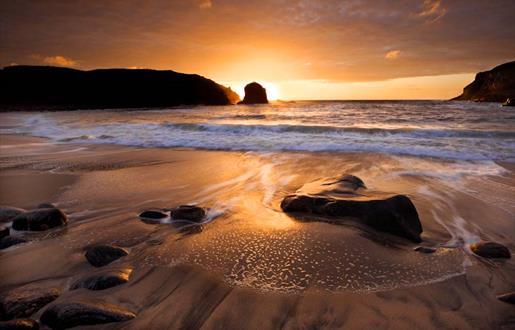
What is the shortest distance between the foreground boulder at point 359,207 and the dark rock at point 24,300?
9.32ft

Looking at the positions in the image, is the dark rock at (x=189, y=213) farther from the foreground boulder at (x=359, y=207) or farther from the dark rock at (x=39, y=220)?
the dark rock at (x=39, y=220)

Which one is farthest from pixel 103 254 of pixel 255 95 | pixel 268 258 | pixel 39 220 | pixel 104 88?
pixel 104 88

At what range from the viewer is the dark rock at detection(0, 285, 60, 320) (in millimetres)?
2164

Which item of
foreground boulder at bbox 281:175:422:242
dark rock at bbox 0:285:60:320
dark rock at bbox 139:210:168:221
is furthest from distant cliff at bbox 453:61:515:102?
dark rock at bbox 0:285:60:320

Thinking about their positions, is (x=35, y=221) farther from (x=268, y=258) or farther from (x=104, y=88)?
(x=104, y=88)

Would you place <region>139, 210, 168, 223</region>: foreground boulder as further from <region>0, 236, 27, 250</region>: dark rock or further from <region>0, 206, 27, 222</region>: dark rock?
<region>0, 206, 27, 222</region>: dark rock

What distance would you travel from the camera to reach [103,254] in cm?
302

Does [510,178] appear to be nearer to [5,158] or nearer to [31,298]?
[31,298]

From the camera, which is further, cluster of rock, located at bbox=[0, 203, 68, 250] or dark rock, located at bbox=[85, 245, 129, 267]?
cluster of rock, located at bbox=[0, 203, 68, 250]

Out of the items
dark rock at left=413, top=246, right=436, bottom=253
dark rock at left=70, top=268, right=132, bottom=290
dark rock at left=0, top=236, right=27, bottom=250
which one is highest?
dark rock at left=413, top=246, right=436, bottom=253

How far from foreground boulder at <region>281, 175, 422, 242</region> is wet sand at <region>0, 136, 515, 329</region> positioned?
16 cm

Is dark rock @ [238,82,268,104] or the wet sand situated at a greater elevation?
dark rock @ [238,82,268,104]

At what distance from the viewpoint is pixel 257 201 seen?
489 cm

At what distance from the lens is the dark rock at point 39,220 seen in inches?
148
